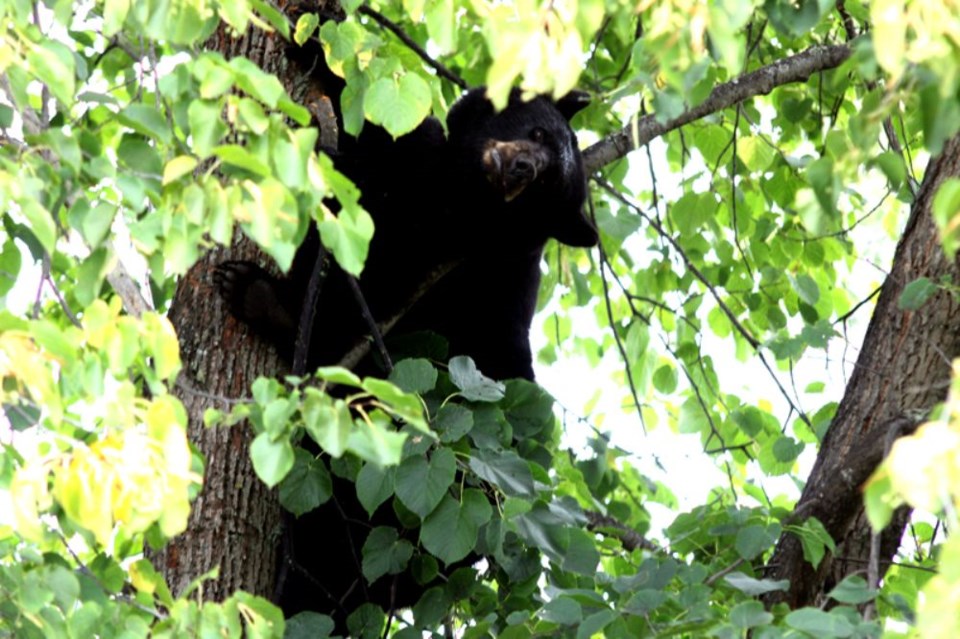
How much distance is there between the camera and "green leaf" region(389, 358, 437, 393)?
132 inches

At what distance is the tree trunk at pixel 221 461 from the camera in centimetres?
367

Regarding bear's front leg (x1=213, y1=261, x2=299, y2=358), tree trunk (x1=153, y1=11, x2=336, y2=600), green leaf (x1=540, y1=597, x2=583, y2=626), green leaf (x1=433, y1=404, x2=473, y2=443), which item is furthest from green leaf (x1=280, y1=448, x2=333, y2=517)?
green leaf (x1=540, y1=597, x2=583, y2=626)

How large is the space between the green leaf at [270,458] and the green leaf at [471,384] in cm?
114

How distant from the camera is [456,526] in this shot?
A: 3.29 metres

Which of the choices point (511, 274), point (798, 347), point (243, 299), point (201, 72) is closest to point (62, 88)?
point (201, 72)

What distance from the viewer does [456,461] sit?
329 centimetres

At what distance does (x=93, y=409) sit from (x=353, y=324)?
263cm

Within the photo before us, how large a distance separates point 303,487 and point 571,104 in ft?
7.86

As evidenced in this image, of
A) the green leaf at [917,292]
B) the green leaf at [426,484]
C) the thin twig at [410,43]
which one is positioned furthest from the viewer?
the thin twig at [410,43]

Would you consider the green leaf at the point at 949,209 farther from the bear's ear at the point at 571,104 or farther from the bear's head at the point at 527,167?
the bear's ear at the point at 571,104

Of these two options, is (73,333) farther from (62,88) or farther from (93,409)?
(62,88)

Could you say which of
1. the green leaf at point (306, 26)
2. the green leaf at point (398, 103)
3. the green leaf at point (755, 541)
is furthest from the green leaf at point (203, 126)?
the green leaf at point (755, 541)

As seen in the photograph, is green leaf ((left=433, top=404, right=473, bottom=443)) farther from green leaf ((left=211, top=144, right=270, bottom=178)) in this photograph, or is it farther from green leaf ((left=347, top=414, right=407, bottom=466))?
green leaf ((left=211, top=144, right=270, bottom=178))

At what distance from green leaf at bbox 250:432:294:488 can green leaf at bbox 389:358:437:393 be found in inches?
39.2
